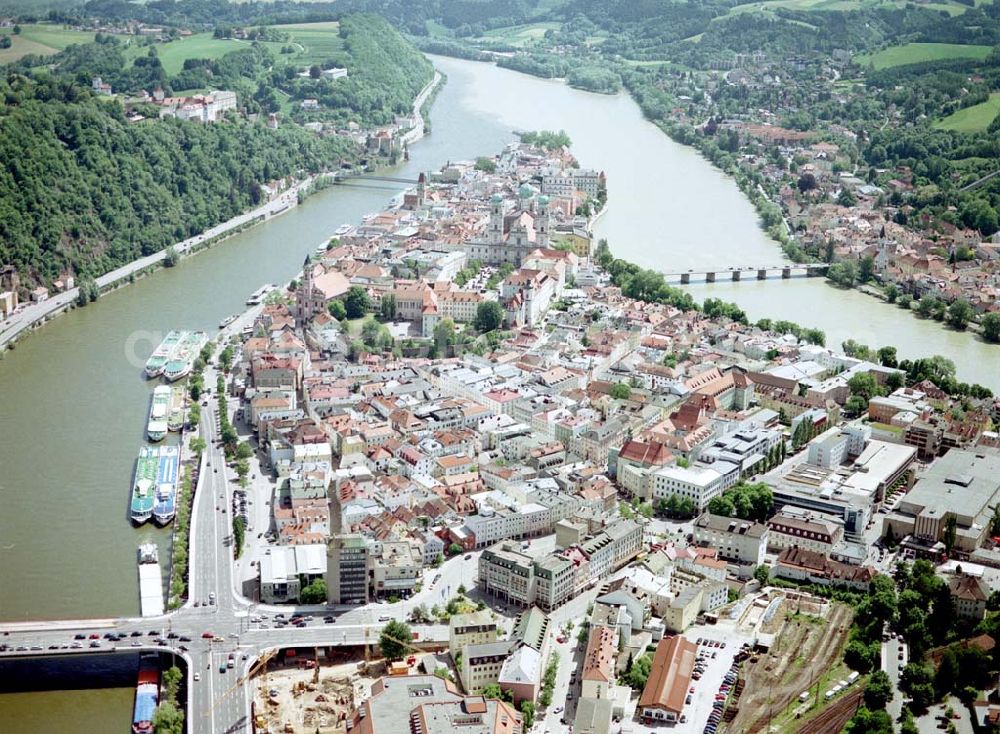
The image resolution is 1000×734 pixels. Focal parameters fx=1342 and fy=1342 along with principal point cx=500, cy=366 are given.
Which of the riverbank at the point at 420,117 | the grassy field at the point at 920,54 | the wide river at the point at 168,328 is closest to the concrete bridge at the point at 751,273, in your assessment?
the wide river at the point at 168,328

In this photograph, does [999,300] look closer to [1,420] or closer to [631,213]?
[631,213]

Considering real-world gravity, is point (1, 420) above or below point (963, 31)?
below

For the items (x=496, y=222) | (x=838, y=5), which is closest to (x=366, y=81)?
(x=496, y=222)

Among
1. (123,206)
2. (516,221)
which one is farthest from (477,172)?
(123,206)

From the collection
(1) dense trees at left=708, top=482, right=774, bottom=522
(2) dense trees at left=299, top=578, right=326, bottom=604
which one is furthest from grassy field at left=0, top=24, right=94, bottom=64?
(1) dense trees at left=708, top=482, right=774, bottom=522

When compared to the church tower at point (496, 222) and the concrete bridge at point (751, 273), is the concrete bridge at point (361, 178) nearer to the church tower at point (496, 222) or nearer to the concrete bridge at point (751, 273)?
the church tower at point (496, 222)

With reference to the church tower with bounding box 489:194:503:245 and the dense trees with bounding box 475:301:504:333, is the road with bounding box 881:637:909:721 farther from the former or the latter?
the church tower with bounding box 489:194:503:245

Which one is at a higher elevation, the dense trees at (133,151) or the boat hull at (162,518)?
the dense trees at (133,151)
